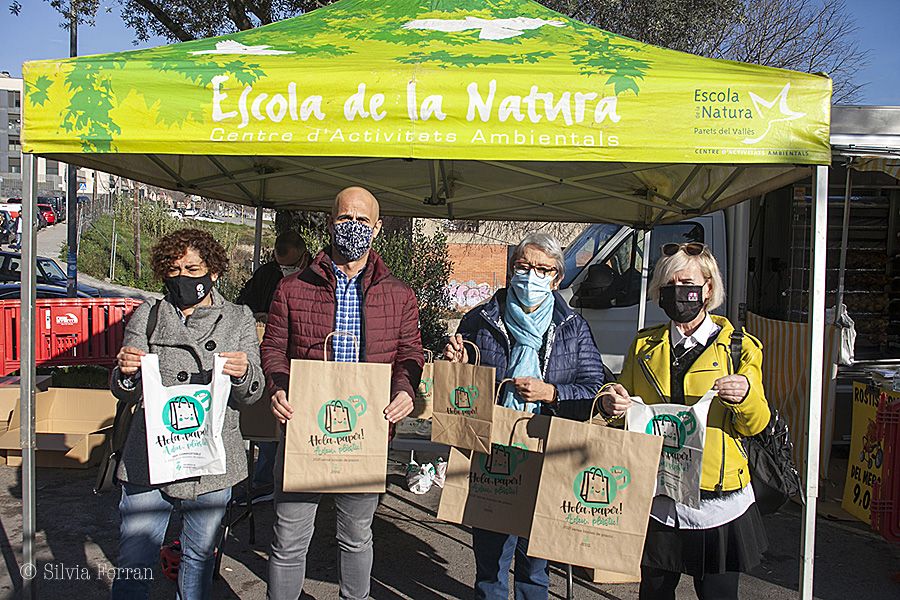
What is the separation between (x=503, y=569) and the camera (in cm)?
298

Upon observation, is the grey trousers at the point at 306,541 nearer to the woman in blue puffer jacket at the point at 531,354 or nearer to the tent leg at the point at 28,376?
the woman in blue puffer jacket at the point at 531,354

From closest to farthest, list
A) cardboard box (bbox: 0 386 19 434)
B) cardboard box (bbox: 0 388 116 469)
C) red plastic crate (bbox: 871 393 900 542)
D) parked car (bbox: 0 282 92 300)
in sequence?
1. red plastic crate (bbox: 871 393 900 542)
2. cardboard box (bbox: 0 388 116 469)
3. cardboard box (bbox: 0 386 19 434)
4. parked car (bbox: 0 282 92 300)

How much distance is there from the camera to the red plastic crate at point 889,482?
423 centimetres

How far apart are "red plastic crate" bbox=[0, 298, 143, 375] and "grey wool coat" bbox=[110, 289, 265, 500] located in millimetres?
4166

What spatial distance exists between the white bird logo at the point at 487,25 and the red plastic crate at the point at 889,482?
3.01 meters

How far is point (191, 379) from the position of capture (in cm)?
272

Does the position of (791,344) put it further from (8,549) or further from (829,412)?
(8,549)

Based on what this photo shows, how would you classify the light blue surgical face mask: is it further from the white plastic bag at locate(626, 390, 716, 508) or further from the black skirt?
the black skirt

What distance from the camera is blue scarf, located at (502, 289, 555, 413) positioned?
2.88m

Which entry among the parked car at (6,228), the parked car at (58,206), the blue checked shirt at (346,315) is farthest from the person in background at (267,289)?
the parked car at (58,206)

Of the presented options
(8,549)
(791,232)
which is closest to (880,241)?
(791,232)

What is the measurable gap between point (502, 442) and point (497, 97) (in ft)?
4.35

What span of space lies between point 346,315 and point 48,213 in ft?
142

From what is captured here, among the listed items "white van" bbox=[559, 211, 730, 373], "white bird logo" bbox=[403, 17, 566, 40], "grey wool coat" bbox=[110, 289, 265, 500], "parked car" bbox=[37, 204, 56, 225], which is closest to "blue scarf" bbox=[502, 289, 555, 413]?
"grey wool coat" bbox=[110, 289, 265, 500]
